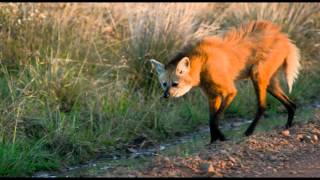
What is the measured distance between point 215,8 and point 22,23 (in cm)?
407

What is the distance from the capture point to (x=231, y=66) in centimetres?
788

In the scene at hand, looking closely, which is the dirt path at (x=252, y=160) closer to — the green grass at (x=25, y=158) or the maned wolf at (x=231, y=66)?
the maned wolf at (x=231, y=66)

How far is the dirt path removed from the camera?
5.85 meters

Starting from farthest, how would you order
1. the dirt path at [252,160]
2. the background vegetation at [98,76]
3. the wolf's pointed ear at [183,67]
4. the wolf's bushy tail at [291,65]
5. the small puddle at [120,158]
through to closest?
the wolf's bushy tail at [291,65] → the wolf's pointed ear at [183,67] → the background vegetation at [98,76] → the small puddle at [120,158] → the dirt path at [252,160]

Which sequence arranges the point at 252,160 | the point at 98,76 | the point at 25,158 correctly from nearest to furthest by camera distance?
the point at 252,160
the point at 25,158
the point at 98,76

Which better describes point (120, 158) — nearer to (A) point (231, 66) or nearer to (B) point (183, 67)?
(B) point (183, 67)

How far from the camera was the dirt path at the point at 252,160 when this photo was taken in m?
5.85

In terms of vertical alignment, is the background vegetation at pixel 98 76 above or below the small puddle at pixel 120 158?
above

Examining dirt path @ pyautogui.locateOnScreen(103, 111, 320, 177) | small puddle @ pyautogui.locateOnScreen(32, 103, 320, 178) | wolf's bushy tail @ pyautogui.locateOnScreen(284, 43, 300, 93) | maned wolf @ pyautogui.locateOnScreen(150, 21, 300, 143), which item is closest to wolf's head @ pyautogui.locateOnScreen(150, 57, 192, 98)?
maned wolf @ pyautogui.locateOnScreen(150, 21, 300, 143)

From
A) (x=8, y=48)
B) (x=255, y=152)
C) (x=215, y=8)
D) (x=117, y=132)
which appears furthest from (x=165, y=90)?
(x=215, y=8)

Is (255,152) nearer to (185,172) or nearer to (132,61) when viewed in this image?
(185,172)

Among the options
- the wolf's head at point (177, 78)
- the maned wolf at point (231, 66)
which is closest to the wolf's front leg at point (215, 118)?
the maned wolf at point (231, 66)

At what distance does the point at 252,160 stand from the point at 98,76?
331cm

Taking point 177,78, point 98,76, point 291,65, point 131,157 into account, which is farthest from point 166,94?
point 291,65
